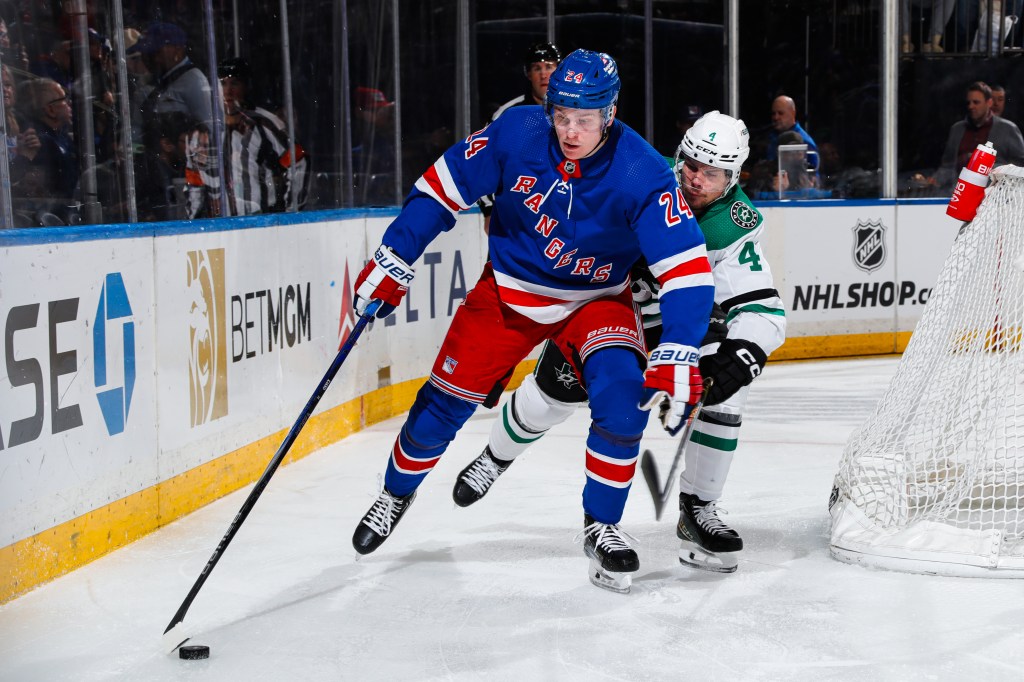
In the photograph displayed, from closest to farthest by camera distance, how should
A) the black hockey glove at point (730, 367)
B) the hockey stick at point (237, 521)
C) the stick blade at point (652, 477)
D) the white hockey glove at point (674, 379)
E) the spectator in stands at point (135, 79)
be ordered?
the hockey stick at point (237, 521), the white hockey glove at point (674, 379), the black hockey glove at point (730, 367), the stick blade at point (652, 477), the spectator in stands at point (135, 79)

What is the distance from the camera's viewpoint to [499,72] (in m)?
6.92

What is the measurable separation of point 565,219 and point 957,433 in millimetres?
1181

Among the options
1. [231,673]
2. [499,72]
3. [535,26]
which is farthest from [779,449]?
[535,26]

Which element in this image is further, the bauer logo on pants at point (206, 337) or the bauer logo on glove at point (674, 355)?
the bauer logo on pants at point (206, 337)

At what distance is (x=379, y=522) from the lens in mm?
3102

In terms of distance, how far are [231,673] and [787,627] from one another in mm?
1129

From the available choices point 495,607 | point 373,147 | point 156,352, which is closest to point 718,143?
point 495,607

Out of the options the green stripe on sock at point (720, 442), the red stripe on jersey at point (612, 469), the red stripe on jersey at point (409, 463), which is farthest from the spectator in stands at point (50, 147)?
the green stripe on sock at point (720, 442)

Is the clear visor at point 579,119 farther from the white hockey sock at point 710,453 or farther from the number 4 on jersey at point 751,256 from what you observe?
the white hockey sock at point 710,453

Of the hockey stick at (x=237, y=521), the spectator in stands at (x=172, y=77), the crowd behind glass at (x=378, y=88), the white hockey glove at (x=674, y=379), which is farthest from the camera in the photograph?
the spectator in stands at (x=172, y=77)

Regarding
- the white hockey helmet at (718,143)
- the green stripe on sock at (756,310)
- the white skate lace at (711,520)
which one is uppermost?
the white hockey helmet at (718,143)

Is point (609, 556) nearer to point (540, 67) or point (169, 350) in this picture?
point (169, 350)

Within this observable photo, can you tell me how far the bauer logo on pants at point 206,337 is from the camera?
3656mm

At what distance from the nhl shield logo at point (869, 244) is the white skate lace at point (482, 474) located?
4.23 meters
